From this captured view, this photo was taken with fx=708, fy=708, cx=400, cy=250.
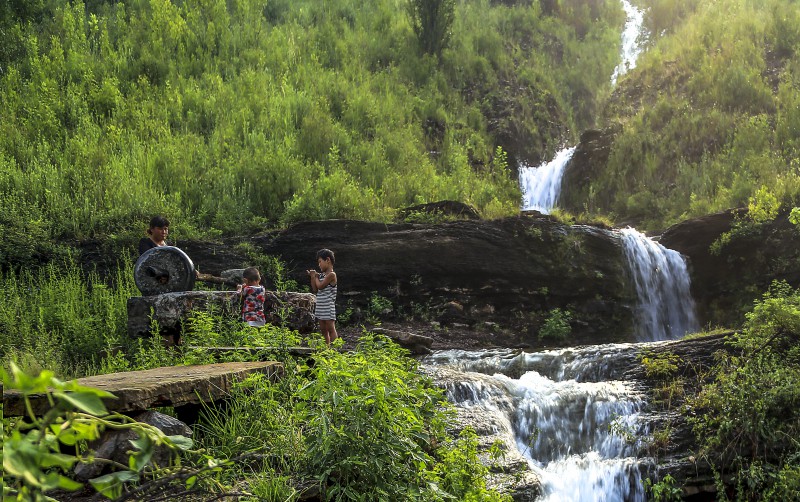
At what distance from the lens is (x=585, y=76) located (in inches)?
1043

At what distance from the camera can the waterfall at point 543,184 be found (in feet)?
63.8

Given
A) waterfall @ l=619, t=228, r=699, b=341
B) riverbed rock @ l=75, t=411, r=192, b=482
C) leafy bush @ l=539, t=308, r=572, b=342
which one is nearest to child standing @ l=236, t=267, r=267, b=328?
riverbed rock @ l=75, t=411, r=192, b=482

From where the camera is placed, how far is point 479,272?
43.0 ft

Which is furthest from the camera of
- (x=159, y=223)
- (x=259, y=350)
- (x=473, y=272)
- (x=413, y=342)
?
(x=473, y=272)

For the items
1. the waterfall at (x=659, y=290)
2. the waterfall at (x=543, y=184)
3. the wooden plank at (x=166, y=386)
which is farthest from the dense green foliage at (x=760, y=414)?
the waterfall at (x=543, y=184)

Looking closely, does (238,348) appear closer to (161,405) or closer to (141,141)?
(161,405)

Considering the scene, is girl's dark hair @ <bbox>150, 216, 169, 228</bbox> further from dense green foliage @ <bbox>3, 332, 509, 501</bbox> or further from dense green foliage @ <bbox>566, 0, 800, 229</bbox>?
dense green foliage @ <bbox>566, 0, 800, 229</bbox>

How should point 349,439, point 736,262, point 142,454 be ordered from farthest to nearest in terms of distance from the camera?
point 736,262 < point 349,439 < point 142,454

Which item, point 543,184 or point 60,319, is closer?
point 60,319

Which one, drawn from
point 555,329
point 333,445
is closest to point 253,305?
point 333,445

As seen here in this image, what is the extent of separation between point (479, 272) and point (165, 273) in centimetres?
611

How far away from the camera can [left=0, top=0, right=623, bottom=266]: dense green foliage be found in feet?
44.9

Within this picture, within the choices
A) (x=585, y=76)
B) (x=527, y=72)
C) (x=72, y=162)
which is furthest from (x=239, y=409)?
(x=585, y=76)

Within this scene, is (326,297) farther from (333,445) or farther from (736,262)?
(736,262)
